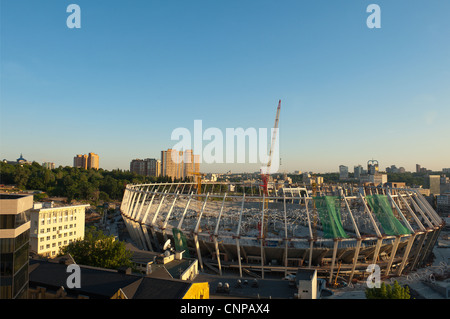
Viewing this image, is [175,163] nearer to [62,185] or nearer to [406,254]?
[62,185]

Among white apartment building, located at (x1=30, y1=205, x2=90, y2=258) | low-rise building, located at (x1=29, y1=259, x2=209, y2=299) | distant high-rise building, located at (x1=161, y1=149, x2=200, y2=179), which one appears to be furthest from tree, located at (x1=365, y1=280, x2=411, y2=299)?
distant high-rise building, located at (x1=161, y1=149, x2=200, y2=179)

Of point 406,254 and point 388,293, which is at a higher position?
point 388,293

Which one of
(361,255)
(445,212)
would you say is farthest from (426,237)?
(445,212)

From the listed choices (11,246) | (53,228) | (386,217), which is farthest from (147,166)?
(11,246)

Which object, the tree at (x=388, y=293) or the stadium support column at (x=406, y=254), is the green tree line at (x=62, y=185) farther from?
the tree at (x=388, y=293)
